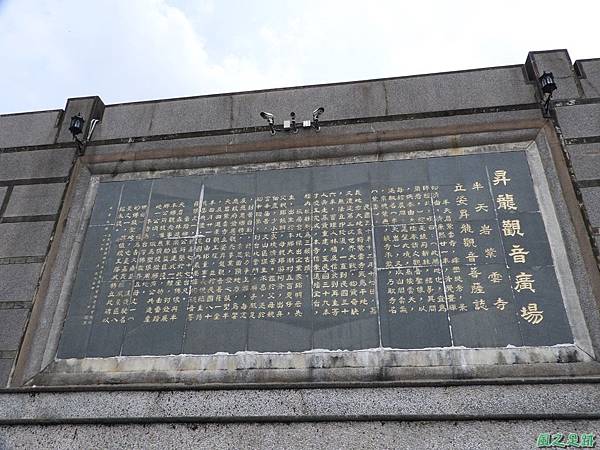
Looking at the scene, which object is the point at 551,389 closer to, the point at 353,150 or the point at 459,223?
the point at 459,223

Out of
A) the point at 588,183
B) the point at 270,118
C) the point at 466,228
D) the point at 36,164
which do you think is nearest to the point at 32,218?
the point at 36,164

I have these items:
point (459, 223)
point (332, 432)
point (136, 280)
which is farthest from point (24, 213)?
point (459, 223)

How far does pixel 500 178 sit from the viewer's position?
22.4 ft

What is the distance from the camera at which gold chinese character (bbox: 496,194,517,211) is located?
21.5 feet

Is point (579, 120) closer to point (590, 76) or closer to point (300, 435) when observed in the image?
point (590, 76)

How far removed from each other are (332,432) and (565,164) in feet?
15.2

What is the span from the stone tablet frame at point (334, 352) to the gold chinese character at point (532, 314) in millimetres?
310

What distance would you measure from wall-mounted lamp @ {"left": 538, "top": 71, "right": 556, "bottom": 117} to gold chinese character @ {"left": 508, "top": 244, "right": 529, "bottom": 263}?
2252 millimetres

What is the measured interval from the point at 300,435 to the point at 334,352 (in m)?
1.01

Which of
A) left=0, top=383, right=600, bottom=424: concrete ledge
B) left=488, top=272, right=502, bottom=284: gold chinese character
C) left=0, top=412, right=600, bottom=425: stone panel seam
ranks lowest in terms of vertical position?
left=0, top=412, right=600, bottom=425: stone panel seam

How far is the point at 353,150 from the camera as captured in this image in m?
7.41

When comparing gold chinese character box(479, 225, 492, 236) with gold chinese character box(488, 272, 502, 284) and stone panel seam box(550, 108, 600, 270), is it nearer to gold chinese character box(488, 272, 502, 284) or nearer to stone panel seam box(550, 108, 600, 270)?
→ gold chinese character box(488, 272, 502, 284)

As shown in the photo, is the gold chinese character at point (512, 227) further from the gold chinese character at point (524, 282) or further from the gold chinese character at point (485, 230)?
the gold chinese character at point (524, 282)

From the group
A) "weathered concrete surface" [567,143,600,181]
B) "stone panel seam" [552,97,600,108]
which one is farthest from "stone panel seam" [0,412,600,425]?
"stone panel seam" [552,97,600,108]
